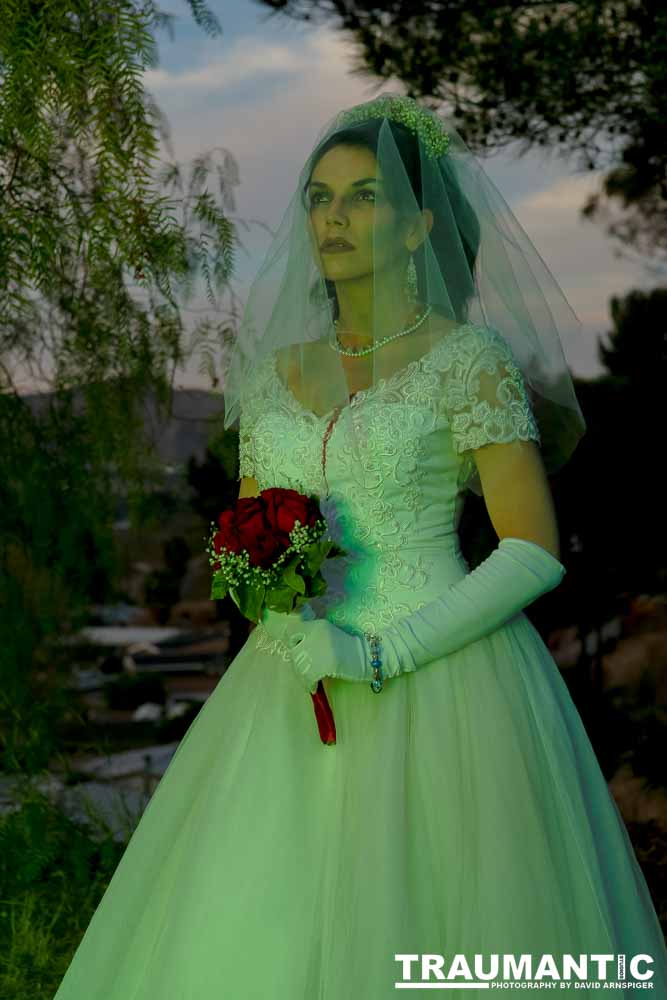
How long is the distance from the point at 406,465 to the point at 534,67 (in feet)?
7.91

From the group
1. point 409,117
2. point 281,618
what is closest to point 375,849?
point 281,618

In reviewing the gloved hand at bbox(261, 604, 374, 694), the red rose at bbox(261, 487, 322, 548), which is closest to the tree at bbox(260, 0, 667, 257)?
the red rose at bbox(261, 487, 322, 548)

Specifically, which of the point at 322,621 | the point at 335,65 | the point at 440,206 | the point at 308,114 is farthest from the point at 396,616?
the point at 335,65

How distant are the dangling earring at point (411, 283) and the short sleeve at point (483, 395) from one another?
6.6 inches

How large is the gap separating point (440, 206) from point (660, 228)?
2325 mm

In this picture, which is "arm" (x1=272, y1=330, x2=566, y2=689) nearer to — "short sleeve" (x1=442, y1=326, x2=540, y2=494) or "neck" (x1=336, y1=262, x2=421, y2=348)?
"short sleeve" (x1=442, y1=326, x2=540, y2=494)

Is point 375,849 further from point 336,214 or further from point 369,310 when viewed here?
point 336,214

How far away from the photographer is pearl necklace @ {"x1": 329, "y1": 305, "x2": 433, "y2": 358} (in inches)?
93.9

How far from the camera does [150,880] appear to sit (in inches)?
88.1

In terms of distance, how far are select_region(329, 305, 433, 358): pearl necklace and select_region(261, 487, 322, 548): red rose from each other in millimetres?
385

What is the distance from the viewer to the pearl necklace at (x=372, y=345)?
2385 mm

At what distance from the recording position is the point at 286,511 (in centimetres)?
208

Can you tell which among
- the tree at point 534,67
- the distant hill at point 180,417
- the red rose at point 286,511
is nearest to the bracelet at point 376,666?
the red rose at point 286,511

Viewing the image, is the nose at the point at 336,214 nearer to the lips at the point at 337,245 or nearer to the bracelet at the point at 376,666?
the lips at the point at 337,245
